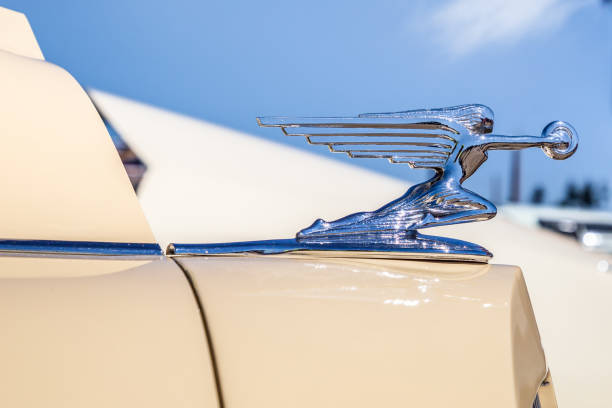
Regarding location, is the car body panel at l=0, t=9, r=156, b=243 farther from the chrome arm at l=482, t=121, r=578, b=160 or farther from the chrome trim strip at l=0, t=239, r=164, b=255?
the chrome arm at l=482, t=121, r=578, b=160

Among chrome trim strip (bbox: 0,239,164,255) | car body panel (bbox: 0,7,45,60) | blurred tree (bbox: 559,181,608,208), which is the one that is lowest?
blurred tree (bbox: 559,181,608,208)

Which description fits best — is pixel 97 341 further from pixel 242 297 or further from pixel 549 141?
pixel 549 141

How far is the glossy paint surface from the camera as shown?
613mm

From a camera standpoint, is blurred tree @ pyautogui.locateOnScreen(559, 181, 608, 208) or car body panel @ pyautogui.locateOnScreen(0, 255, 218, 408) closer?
car body panel @ pyautogui.locateOnScreen(0, 255, 218, 408)

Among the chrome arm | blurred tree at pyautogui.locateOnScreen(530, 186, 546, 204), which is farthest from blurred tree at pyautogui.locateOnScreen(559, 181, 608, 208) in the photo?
the chrome arm

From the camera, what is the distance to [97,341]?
554mm

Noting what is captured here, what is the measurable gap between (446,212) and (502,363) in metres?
0.29

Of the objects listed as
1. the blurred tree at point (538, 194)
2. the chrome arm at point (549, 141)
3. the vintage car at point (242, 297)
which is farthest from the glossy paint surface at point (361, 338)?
the blurred tree at point (538, 194)

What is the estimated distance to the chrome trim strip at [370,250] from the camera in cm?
86

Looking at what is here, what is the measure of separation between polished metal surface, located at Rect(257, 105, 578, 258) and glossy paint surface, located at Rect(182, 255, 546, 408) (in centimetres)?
15

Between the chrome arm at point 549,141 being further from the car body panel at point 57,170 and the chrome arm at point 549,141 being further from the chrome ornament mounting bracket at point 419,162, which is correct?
the car body panel at point 57,170

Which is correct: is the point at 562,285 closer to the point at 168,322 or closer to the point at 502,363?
the point at 502,363

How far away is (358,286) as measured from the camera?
2.31ft

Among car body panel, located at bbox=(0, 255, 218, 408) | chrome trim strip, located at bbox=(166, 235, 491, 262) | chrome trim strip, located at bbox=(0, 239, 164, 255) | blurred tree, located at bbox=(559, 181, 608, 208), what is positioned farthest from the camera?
blurred tree, located at bbox=(559, 181, 608, 208)
